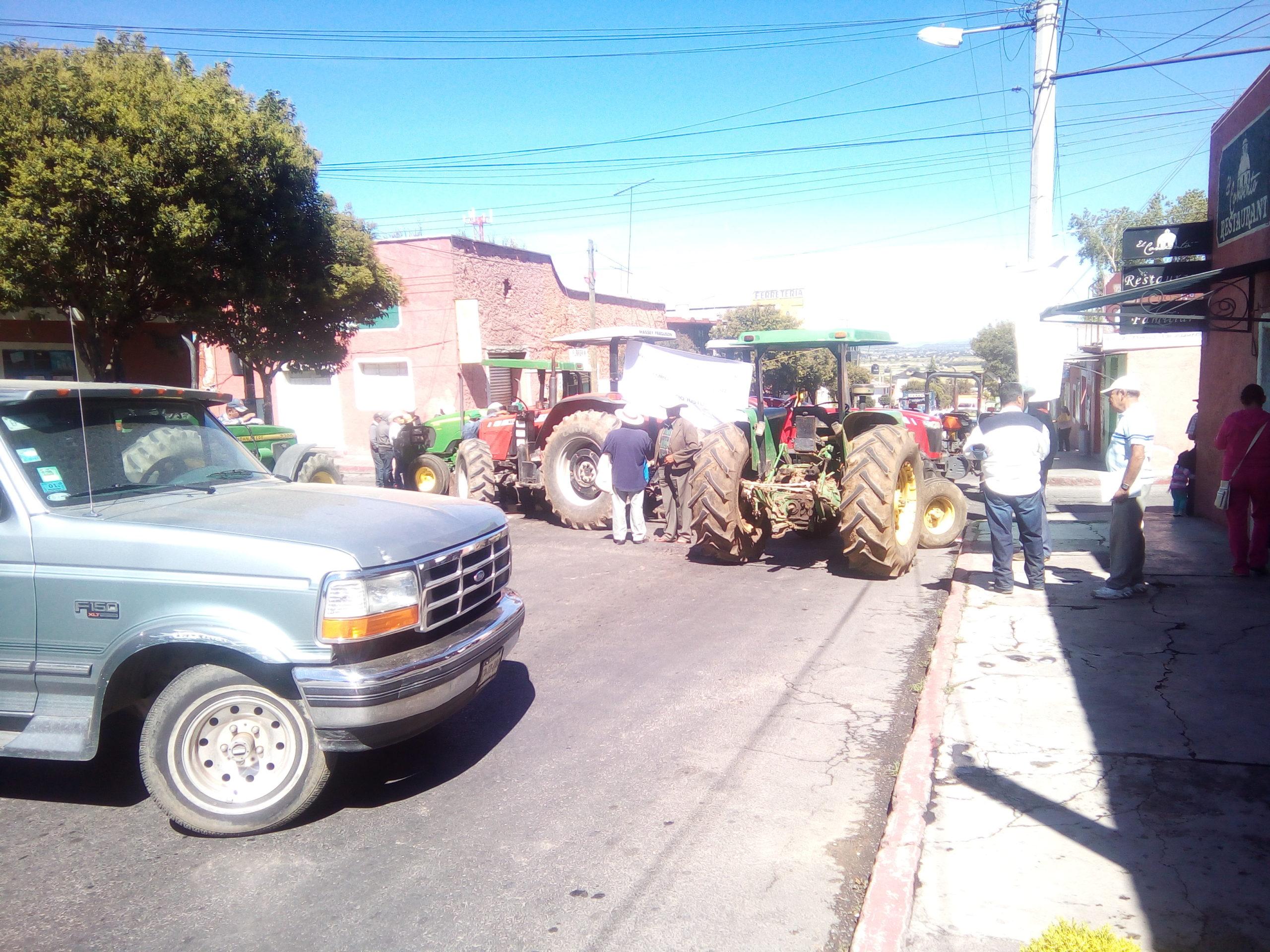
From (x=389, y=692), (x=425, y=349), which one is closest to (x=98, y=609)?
(x=389, y=692)

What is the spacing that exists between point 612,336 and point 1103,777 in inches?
341

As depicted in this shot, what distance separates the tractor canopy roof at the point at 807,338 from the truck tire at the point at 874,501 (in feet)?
3.10

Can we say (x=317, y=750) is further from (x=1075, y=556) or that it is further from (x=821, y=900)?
(x=1075, y=556)

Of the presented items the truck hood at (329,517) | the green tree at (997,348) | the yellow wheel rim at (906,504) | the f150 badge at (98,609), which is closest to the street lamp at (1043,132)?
the yellow wheel rim at (906,504)

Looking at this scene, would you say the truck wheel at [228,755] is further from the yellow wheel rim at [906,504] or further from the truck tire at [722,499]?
the yellow wheel rim at [906,504]

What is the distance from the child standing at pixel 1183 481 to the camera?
11438 mm

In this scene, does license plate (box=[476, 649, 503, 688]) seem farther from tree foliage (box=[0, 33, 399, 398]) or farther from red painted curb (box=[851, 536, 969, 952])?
tree foliage (box=[0, 33, 399, 398])

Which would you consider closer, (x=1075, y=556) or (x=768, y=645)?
(x=768, y=645)

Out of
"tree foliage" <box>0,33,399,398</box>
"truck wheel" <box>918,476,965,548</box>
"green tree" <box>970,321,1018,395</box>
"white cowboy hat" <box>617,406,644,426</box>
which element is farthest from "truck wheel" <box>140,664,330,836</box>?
"green tree" <box>970,321,1018,395</box>

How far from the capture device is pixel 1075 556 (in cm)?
908

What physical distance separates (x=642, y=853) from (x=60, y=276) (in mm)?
11085

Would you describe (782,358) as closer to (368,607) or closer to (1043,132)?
(1043,132)

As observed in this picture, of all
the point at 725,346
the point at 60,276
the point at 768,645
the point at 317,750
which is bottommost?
the point at 768,645

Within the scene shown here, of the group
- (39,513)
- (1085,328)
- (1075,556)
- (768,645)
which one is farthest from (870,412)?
(1085,328)
